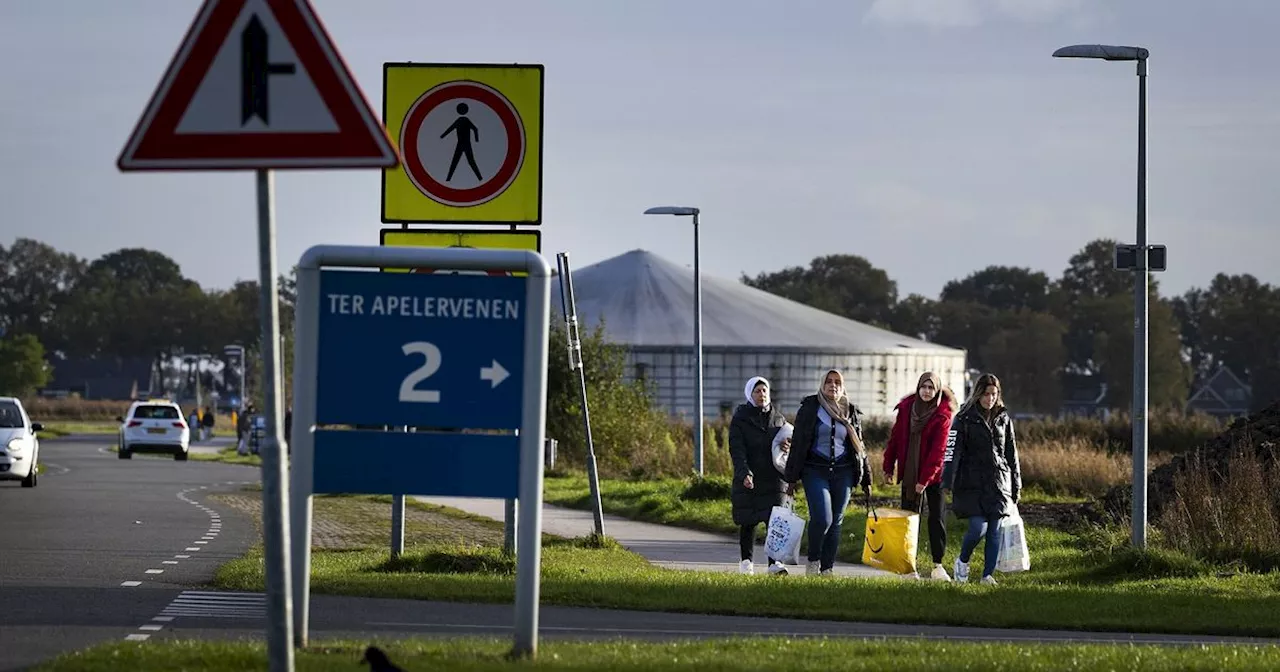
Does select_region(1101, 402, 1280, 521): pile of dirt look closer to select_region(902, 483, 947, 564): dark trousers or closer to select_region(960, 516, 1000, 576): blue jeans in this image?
select_region(902, 483, 947, 564): dark trousers

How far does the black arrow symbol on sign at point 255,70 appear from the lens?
7184 millimetres

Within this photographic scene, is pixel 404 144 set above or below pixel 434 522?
above

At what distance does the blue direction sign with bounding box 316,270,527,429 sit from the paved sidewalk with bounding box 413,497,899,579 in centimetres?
867

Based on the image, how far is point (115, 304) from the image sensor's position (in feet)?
602

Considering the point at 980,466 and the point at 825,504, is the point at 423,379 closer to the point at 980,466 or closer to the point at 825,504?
the point at 825,504

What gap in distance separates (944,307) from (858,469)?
144656 millimetres

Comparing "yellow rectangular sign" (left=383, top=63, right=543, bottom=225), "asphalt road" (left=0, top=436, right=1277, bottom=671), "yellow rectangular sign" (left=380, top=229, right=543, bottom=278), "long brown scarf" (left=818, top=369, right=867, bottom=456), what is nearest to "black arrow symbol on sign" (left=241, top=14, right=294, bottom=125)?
"asphalt road" (left=0, top=436, right=1277, bottom=671)

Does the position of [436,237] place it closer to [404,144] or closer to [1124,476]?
[404,144]

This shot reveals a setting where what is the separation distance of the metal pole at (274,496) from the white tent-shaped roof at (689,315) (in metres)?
73.8

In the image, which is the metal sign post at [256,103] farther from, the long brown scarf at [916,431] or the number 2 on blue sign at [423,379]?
the long brown scarf at [916,431]

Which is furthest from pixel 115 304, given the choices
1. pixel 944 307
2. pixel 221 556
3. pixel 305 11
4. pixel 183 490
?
pixel 305 11

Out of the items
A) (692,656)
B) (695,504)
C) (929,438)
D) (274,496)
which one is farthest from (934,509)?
(274,496)

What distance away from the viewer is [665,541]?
23.2m

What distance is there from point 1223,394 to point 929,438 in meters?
144
